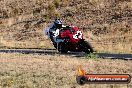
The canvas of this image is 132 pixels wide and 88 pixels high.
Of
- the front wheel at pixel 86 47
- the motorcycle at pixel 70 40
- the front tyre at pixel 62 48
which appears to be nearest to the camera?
the front wheel at pixel 86 47

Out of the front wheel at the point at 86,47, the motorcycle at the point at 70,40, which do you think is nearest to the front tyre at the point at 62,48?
the motorcycle at the point at 70,40

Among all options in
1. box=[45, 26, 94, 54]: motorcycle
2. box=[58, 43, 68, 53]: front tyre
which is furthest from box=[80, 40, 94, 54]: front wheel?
box=[58, 43, 68, 53]: front tyre

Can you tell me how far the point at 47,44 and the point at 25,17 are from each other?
11.7 m

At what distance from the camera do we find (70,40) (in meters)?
25.6

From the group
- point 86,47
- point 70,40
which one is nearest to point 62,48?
point 70,40

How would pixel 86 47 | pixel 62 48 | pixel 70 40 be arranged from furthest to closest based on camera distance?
pixel 62 48 < pixel 70 40 < pixel 86 47

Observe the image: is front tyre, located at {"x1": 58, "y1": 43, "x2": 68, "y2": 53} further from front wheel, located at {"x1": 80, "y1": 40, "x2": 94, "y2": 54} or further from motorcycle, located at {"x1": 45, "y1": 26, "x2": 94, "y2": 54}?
front wheel, located at {"x1": 80, "y1": 40, "x2": 94, "y2": 54}

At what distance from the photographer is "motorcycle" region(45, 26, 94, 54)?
25312mm

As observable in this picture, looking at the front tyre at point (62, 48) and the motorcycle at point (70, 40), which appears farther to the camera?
the front tyre at point (62, 48)

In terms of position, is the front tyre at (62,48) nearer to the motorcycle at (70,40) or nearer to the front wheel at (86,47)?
the motorcycle at (70,40)

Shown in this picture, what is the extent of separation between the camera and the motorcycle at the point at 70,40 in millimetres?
25312

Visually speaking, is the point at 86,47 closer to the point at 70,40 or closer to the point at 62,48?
the point at 70,40

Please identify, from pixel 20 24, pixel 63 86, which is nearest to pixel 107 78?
pixel 63 86

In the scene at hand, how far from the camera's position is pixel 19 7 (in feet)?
161
